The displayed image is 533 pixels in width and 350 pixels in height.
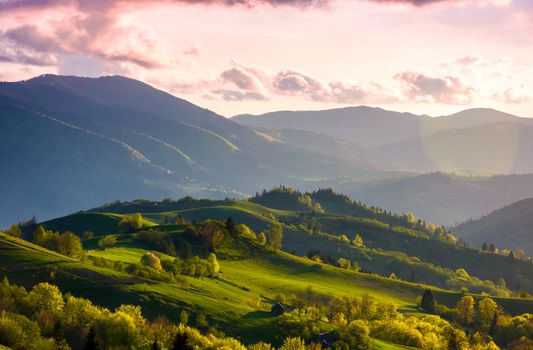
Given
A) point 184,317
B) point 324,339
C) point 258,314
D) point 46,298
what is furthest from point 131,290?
point 324,339

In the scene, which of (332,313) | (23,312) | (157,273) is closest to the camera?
(23,312)

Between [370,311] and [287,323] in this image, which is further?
[370,311]

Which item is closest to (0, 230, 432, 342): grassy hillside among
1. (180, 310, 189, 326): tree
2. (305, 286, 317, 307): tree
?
(180, 310, 189, 326): tree

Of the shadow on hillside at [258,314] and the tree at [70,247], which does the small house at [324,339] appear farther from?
the tree at [70,247]

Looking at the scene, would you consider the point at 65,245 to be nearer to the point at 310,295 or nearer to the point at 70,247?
the point at 70,247

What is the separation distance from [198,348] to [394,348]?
57.2 meters

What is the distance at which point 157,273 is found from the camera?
15200cm

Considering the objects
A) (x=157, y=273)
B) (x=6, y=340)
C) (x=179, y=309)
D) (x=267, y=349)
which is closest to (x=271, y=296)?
(x=157, y=273)

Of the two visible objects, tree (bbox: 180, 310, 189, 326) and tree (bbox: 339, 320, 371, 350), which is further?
tree (bbox: 339, 320, 371, 350)

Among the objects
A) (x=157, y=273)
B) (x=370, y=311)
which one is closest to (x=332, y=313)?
(x=370, y=311)

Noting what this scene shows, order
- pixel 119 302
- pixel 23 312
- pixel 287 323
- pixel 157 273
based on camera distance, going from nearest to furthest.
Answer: pixel 23 312 < pixel 119 302 < pixel 287 323 < pixel 157 273

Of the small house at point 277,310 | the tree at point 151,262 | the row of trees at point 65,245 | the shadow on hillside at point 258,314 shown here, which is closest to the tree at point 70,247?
the row of trees at point 65,245

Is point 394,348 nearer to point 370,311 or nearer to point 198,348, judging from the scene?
point 370,311

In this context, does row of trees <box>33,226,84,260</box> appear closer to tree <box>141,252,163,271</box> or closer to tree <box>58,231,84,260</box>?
tree <box>58,231,84,260</box>
